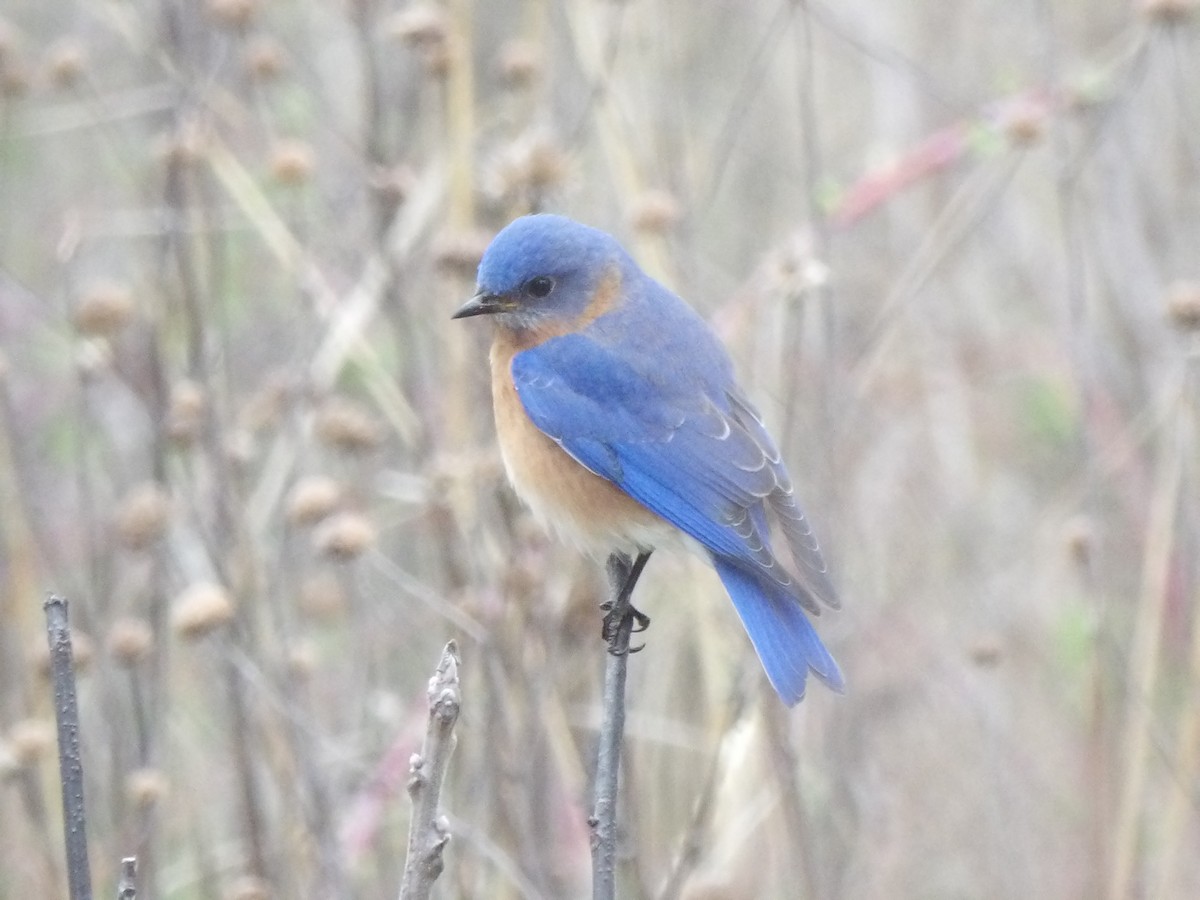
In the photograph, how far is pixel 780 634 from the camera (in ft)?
8.39

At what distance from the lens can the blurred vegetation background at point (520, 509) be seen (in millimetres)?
3010

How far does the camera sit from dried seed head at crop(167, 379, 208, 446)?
305 centimetres

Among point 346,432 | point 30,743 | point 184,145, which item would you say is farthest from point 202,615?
point 184,145

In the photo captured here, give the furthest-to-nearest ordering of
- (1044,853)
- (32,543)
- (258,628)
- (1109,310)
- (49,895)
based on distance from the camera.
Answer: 1. (1109,310)
2. (1044,853)
3. (32,543)
4. (258,628)
5. (49,895)

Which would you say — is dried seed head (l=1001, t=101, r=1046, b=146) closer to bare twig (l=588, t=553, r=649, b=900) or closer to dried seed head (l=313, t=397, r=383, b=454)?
dried seed head (l=313, t=397, r=383, b=454)

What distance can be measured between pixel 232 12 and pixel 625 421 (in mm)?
1181

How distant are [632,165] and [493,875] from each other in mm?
1436

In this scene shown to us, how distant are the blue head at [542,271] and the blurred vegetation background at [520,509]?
0.12 m

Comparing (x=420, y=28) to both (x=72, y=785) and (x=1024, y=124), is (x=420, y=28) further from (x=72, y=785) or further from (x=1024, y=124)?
(x=72, y=785)

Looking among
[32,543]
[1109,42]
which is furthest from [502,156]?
[1109,42]

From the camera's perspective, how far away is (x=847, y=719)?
3564mm

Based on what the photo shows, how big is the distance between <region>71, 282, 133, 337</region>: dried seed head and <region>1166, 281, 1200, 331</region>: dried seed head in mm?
1950

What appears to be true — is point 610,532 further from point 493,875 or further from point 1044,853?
point 1044,853

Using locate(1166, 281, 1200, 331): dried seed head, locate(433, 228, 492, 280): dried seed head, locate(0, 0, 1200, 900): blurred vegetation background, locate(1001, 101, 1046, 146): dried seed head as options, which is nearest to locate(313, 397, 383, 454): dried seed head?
locate(0, 0, 1200, 900): blurred vegetation background
